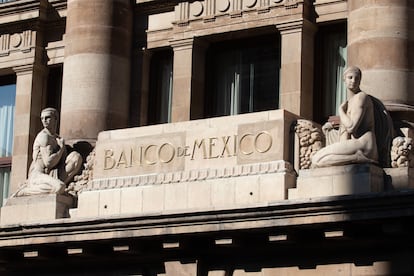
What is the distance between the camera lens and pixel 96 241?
30297 mm

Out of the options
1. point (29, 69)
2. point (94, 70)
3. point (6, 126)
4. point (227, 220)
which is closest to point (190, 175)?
point (227, 220)

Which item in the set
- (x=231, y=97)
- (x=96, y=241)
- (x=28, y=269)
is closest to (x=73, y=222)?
(x=96, y=241)

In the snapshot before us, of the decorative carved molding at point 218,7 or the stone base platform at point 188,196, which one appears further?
the decorative carved molding at point 218,7

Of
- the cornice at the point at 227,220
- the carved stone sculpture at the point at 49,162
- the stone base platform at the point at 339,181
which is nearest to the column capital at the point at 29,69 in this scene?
the carved stone sculpture at the point at 49,162

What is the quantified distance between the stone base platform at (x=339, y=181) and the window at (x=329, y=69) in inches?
227

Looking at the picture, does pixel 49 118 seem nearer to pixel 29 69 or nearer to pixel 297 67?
pixel 297 67

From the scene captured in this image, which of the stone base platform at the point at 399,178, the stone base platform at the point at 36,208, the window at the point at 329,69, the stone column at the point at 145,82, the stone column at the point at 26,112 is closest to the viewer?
the stone base platform at the point at 399,178

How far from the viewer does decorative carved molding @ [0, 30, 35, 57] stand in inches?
1535

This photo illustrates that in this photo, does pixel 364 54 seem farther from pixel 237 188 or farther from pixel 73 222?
pixel 73 222

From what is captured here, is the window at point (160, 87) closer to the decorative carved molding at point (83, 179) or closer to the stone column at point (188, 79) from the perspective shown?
the stone column at point (188, 79)

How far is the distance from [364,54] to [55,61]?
10.7 metres

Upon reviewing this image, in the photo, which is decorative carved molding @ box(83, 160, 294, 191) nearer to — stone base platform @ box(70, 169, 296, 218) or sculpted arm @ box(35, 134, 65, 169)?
stone base platform @ box(70, 169, 296, 218)

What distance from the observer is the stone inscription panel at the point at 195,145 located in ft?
96.4

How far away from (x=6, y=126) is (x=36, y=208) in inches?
319
